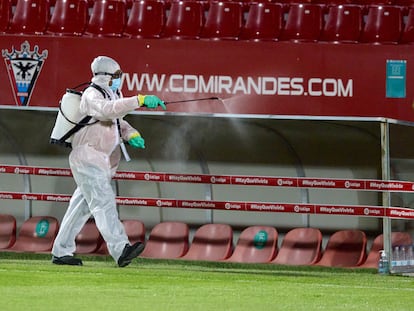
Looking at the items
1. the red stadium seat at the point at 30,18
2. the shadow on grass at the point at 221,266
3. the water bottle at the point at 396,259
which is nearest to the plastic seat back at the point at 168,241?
the shadow on grass at the point at 221,266

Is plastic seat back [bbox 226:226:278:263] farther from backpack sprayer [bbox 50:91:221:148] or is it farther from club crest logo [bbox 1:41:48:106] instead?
club crest logo [bbox 1:41:48:106]

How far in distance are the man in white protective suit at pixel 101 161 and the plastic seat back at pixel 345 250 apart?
2990 millimetres

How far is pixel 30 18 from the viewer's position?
16.4 meters

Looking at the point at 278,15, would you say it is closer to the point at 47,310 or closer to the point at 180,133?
the point at 180,133

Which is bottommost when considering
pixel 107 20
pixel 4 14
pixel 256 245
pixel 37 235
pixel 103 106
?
pixel 256 245

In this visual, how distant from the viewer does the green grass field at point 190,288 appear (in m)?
9.30

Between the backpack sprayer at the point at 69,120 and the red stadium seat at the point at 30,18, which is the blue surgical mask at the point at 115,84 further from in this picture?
the red stadium seat at the point at 30,18

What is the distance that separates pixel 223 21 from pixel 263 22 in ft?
1.71

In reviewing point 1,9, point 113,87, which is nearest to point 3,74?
point 1,9

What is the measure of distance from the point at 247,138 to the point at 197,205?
66.0 inches

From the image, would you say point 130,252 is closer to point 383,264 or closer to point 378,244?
point 383,264

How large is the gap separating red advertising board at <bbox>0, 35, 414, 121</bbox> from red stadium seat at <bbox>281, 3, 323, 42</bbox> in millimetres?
1036

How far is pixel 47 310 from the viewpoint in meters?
8.73

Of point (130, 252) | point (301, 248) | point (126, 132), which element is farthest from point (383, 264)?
point (126, 132)
